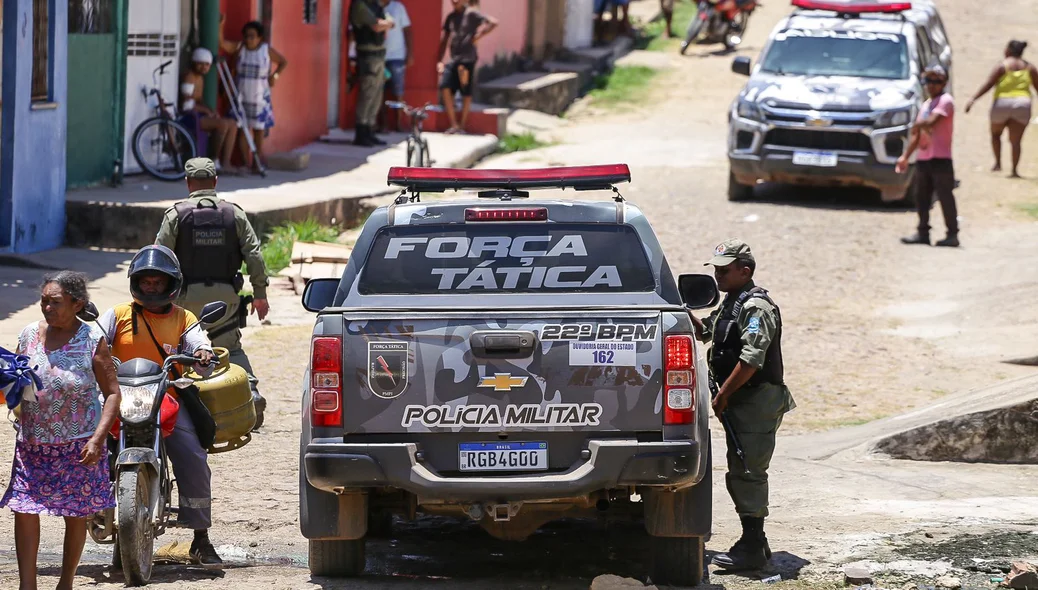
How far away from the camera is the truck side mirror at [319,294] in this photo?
6.62 m

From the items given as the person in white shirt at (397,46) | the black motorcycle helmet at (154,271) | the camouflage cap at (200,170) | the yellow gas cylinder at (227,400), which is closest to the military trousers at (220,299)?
the camouflage cap at (200,170)

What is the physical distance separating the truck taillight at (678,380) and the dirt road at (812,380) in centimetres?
98

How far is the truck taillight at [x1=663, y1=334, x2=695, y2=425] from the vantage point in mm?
5855

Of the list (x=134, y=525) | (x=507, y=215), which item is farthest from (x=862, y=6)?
(x=134, y=525)

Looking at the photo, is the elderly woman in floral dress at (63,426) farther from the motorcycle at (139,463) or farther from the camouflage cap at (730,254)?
the camouflage cap at (730,254)

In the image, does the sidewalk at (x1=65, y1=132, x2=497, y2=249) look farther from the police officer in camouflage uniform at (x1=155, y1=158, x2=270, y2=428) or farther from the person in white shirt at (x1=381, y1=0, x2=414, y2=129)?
the police officer in camouflage uniform at (x1=155, y1=158, x2=270, y2=428)

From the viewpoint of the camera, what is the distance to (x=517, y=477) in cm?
588

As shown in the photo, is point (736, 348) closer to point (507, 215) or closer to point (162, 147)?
point (507, 215)

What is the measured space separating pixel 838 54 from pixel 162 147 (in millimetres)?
8047

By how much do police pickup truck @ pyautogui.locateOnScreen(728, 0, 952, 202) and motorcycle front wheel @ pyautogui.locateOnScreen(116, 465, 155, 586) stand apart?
1248cm

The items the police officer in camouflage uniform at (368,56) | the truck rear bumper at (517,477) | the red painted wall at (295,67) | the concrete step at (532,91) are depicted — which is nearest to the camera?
the truck rear bumper at (517,477)

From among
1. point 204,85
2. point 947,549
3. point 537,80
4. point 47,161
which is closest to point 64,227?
point 47,161

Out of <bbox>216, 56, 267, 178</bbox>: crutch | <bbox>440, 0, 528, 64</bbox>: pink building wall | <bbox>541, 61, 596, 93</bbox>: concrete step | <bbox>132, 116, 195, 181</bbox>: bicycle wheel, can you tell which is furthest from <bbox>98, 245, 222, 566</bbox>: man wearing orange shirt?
<bbox>541, 61, 596, 93</bbox>: concrete step

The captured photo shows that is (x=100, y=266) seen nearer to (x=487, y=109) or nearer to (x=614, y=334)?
(x=614, y=334)
